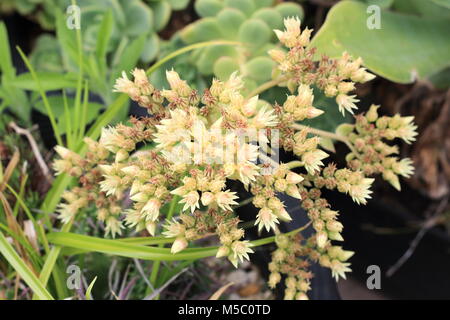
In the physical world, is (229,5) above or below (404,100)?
above

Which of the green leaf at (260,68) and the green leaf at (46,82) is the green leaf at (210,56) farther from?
the green leaf at (46,82)

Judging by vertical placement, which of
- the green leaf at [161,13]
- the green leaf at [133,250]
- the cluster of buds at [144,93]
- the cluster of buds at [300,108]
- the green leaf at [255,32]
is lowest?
the green leaf at [133,250]

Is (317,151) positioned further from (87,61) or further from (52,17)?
(52,17)

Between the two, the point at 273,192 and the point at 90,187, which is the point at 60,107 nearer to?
the point at 90,187

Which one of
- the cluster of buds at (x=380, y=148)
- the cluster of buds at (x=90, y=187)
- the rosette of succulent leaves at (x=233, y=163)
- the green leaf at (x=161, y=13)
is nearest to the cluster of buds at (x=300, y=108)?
the rosette of succulent leaves at (x=233, y=163)

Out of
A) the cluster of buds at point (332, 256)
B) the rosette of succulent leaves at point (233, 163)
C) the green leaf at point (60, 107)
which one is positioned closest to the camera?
the rosette of succulent leaves at point (233, 163)

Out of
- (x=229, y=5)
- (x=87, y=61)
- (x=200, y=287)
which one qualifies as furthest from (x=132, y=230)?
(x=229, y=5)
